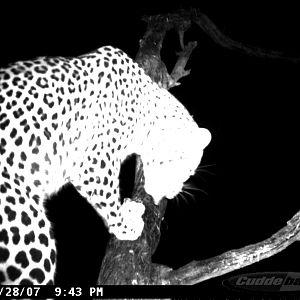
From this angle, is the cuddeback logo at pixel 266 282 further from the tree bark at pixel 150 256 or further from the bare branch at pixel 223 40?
the bare branch at pixel 223 40

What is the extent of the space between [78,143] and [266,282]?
122 centimetres

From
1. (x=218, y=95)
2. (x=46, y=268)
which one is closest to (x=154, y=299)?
(x=46, y=268)

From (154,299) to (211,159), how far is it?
3.64 metres

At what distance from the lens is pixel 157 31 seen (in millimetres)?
3693

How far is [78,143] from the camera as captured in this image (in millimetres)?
2141

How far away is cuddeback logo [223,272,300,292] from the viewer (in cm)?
199

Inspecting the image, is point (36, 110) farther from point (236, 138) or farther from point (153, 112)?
point (236, 138)

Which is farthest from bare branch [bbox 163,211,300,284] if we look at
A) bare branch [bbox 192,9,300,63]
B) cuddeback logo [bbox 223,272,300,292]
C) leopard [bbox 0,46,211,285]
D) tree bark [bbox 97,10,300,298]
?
bare branch [bbox 192,9,300,63]

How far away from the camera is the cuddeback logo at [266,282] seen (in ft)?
6.53

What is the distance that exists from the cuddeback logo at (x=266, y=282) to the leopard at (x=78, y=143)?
24.7 inches

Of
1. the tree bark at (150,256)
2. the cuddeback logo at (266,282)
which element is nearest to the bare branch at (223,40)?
the tree bark at (150,256)

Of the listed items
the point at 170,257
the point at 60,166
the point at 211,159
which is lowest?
the point at 170,257

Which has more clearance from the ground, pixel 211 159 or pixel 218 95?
pixel 218 95

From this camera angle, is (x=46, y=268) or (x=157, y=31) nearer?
(x=46, y=268)
